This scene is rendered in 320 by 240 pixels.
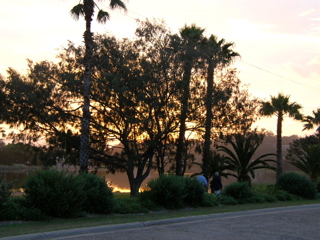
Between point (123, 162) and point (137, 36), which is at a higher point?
point (137, 36)

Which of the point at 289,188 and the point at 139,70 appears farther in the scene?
the point at 139,70

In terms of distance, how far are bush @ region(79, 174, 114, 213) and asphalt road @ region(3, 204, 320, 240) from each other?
8.25 ft

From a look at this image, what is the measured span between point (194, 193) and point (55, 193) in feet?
20.4

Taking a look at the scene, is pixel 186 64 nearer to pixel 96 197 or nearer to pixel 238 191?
pixel 238 191

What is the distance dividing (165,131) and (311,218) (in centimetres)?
1483

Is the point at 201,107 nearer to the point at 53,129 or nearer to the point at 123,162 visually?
the point at 123,162

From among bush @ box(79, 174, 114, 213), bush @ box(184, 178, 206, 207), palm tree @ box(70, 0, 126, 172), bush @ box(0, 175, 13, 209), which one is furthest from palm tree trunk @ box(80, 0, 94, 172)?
bush @ box(0, 175, 13, 209)

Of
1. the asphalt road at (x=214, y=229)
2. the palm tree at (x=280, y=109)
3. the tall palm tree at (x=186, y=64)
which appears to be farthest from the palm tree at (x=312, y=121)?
the asphalt road at (x=214, y=229)

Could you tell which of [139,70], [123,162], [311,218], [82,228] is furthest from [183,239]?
[123,162]

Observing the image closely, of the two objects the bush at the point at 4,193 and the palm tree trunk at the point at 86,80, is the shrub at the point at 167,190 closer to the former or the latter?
the bush at the point at 4,193

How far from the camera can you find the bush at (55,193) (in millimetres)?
12188

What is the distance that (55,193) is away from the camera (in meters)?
12.2

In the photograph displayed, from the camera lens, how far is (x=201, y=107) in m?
27.2

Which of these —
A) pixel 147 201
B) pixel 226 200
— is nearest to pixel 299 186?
pixel 226 200
